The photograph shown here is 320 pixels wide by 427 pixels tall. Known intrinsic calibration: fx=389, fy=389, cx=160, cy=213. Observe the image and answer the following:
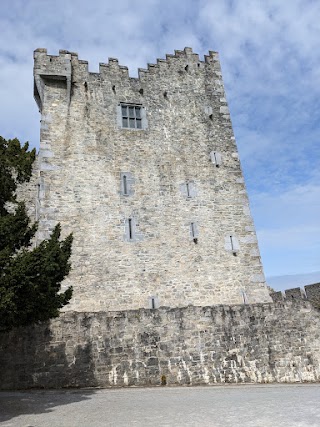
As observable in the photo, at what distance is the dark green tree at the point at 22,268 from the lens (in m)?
7.23

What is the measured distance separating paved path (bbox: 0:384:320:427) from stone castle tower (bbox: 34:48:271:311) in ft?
18.2

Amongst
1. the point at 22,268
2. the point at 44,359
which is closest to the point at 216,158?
the point at 44,359

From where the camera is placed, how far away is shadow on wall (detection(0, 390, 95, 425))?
7739 millimetres

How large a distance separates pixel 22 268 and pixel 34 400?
3.67 m

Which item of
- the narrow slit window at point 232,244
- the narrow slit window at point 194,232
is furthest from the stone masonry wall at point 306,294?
the narrow slit window at point 194,232

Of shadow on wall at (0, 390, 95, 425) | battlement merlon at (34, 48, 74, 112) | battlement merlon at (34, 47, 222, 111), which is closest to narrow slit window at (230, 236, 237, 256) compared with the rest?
shadow on wall at (0, 390, 95, 425)

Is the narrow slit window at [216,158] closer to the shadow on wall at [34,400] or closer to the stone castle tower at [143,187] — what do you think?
the stone castle tower at [143,187]

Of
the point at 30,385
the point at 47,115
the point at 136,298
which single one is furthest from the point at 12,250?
the point at 47,115

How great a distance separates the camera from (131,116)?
1853cm

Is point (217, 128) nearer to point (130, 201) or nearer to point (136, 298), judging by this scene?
point (130, 201)

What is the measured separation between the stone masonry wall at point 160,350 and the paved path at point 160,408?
1.01 metres

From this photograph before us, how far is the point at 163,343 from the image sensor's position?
1173 centimetres

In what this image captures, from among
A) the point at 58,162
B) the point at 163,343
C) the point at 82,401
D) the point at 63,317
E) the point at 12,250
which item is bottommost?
the point at 82,401

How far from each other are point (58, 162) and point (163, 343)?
8.92m
